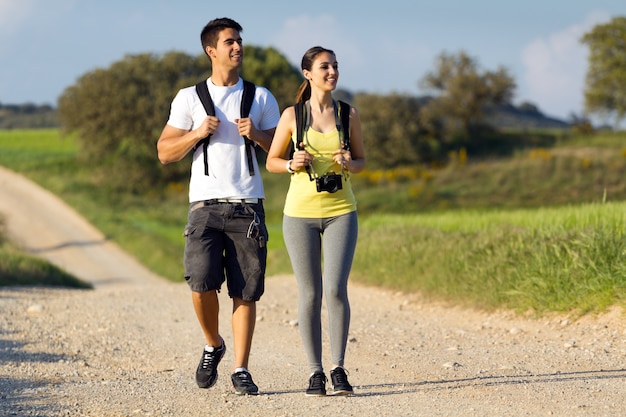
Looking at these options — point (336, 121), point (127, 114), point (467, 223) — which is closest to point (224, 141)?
point (336, 121)

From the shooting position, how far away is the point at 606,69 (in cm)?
5459

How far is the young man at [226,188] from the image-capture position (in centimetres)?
689

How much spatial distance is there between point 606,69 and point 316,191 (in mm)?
50716

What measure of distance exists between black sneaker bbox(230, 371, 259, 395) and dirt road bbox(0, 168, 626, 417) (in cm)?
7

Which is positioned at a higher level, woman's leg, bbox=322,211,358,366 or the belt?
the belt

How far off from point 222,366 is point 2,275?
32.3 feet

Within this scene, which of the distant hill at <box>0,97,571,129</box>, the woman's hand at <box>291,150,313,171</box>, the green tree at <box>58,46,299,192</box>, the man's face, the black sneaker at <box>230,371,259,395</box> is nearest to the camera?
the woman's hand at <box>291,150,313,171</box>

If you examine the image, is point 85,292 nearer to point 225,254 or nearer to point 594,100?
point 225,254

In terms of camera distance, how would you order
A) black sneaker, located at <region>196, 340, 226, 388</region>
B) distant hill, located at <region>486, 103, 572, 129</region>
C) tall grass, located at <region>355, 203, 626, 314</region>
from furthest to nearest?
1. distant hill, located at <region>486, 103, 572, 129</region>
2. tall grass, located at <region>355, 203, 626, 314</region>
3. black sneaker, located at <region>196, 340, 226, 388</region>

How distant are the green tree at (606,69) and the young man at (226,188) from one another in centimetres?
4915

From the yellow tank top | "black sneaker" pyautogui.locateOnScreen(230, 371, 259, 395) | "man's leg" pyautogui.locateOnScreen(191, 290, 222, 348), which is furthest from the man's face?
"black sneaker" pyautogui.locateOnScreen(230, 371, 259, 395)

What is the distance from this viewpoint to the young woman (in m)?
6.78

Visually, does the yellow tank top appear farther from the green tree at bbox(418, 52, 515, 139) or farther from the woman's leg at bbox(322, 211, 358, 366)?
the green tree at bbox(418, 52, 515, 139)

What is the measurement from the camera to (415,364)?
27.9ft
